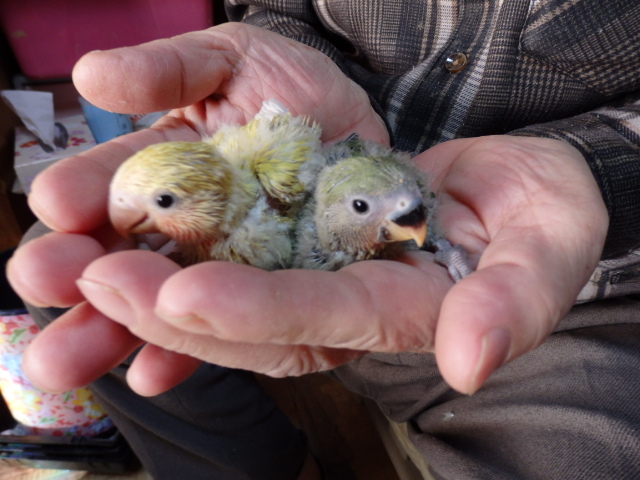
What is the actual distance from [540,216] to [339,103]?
68cm

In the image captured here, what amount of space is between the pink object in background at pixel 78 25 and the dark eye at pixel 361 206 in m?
1.72

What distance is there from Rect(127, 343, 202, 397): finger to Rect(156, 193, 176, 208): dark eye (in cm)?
23

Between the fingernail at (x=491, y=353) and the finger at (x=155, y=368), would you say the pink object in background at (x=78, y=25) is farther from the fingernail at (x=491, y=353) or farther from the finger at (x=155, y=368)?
the fingernail at (x=491, y=353)

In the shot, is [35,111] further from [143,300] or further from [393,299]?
[393,299]

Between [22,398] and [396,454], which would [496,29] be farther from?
[22,398]

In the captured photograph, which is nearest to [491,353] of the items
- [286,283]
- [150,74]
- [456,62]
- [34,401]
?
[286,283]

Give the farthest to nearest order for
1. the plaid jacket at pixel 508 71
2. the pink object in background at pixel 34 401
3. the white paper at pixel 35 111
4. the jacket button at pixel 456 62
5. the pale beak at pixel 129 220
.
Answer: the white paper at pixel 35 111 → the pink object in background at pixel 34 401 → the jacket button at pixel 456 62 → the plaid jacket at pixel 508 71 → the pale beak at pixel 129 220

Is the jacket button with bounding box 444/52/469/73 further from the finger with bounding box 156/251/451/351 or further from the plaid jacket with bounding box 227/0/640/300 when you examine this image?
the finger with bounding box 156/251/451/351

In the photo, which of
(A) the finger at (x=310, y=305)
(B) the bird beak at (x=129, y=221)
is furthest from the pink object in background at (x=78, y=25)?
(A) the finger at (x=310, y=305)

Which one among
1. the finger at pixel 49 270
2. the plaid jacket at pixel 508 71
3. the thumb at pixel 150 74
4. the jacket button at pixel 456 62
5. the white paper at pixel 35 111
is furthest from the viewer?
the white paper at pixel 35 111

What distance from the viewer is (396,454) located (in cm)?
154

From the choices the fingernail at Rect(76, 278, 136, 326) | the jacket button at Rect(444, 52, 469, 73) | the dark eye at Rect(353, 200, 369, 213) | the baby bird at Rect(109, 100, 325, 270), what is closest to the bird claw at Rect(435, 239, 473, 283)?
the dark eye at Rect(353, 200, 369, 213)

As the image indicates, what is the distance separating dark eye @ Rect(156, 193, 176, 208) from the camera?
716mm

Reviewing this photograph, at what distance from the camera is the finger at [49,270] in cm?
62
